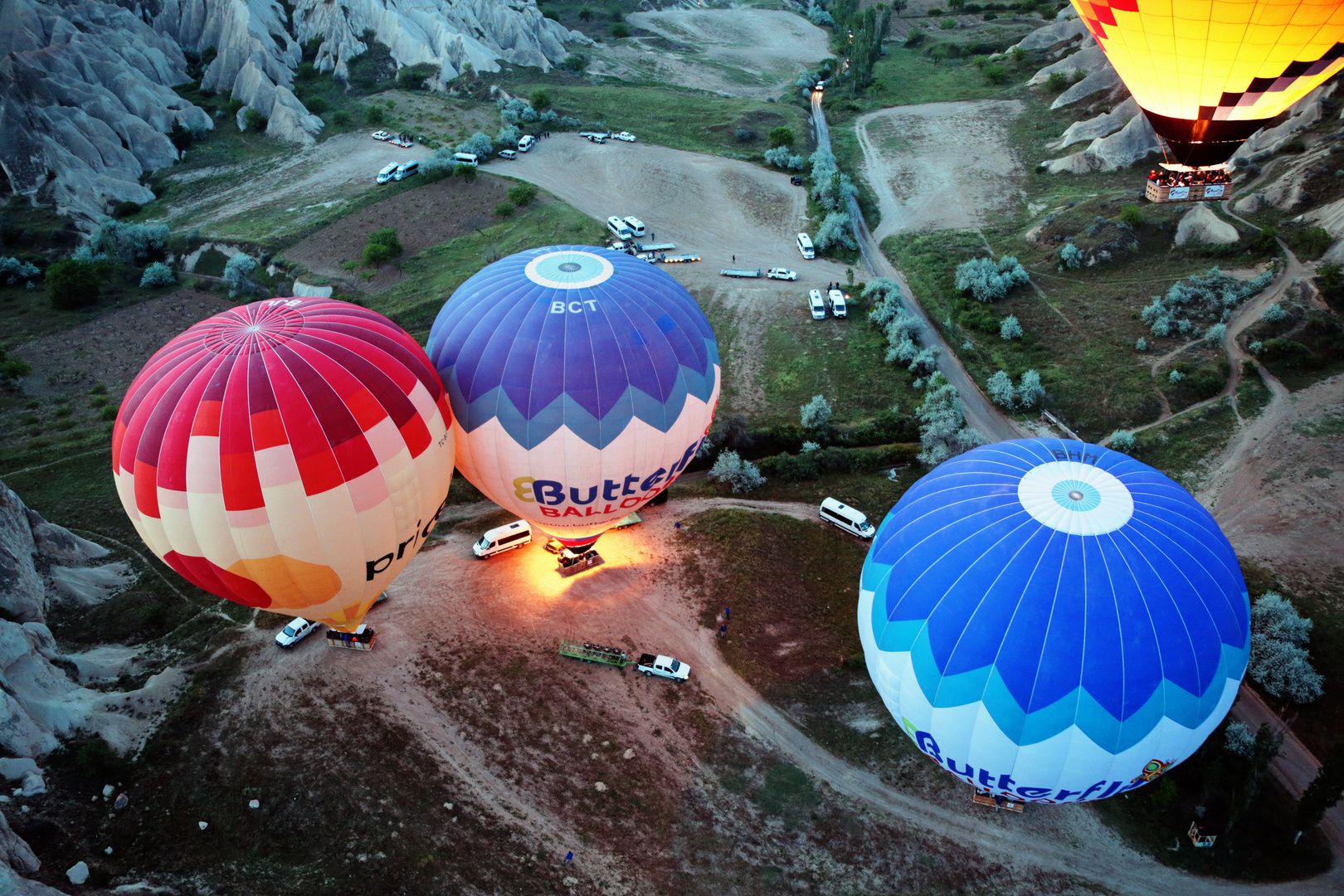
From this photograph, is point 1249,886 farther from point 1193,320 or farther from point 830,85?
point 830,85

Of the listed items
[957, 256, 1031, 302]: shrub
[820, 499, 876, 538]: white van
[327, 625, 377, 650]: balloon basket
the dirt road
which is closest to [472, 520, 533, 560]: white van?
[327, 625, 377, 650]: balloon basket

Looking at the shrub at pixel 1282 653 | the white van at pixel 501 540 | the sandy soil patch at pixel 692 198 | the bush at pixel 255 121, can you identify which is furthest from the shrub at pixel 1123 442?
the bush at pixel 255 121

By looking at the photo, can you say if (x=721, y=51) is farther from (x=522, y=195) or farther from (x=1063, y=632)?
(x=1063, y=632)

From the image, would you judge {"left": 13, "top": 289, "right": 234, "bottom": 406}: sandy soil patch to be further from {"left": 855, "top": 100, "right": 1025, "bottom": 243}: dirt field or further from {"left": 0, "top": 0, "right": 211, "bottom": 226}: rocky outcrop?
{"left": 855, "top": 100, "right": 1025, "bottom": 243}: dirt field

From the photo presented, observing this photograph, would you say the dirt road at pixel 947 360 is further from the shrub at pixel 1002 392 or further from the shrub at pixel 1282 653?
the shrub at pixel 1282 653

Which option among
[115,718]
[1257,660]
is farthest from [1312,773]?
[115,718]

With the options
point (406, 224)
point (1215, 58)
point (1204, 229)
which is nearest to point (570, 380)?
point (1215, 58)

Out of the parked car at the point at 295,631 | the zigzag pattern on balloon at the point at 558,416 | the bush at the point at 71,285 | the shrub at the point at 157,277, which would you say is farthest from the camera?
the shrub at the point at 157,277
